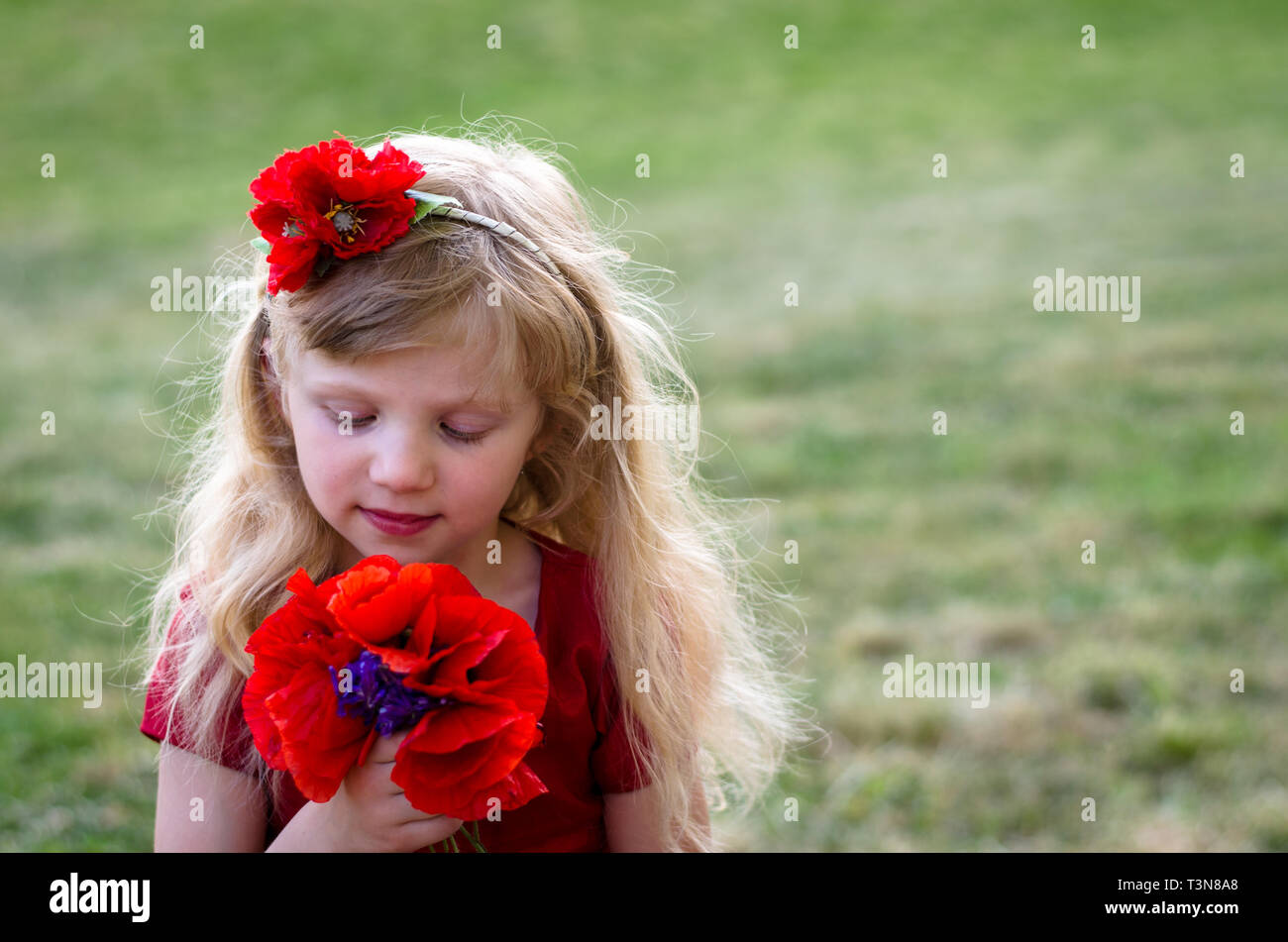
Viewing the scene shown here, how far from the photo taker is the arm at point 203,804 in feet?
7.33

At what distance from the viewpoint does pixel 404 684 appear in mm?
1756

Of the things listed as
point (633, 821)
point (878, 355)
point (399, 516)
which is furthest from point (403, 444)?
point (878, 355)

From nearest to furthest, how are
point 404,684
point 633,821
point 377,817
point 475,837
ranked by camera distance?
1. point 404,684
2. point 377,817
3. point 475,837
4. point 633,821

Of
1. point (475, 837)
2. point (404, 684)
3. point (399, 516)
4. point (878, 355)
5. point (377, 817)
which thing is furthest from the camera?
point (878, 355)

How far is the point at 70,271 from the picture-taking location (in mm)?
10164

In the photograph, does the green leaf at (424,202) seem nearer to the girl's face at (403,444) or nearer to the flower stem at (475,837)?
the girl's face at (403,444)

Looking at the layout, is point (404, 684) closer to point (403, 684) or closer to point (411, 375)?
point (403, 684)

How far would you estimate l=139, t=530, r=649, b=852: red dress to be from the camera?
7.51ft

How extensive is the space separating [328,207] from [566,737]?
3.21ft

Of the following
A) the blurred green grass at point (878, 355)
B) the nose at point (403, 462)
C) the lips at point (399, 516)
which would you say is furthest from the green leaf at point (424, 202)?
the blurred green grass at point (878, 355)

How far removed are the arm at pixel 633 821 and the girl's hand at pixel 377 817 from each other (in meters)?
0.45

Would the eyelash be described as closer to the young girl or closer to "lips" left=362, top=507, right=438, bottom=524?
the young girl

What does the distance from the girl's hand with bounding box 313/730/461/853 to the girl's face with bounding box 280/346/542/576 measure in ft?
1.17
